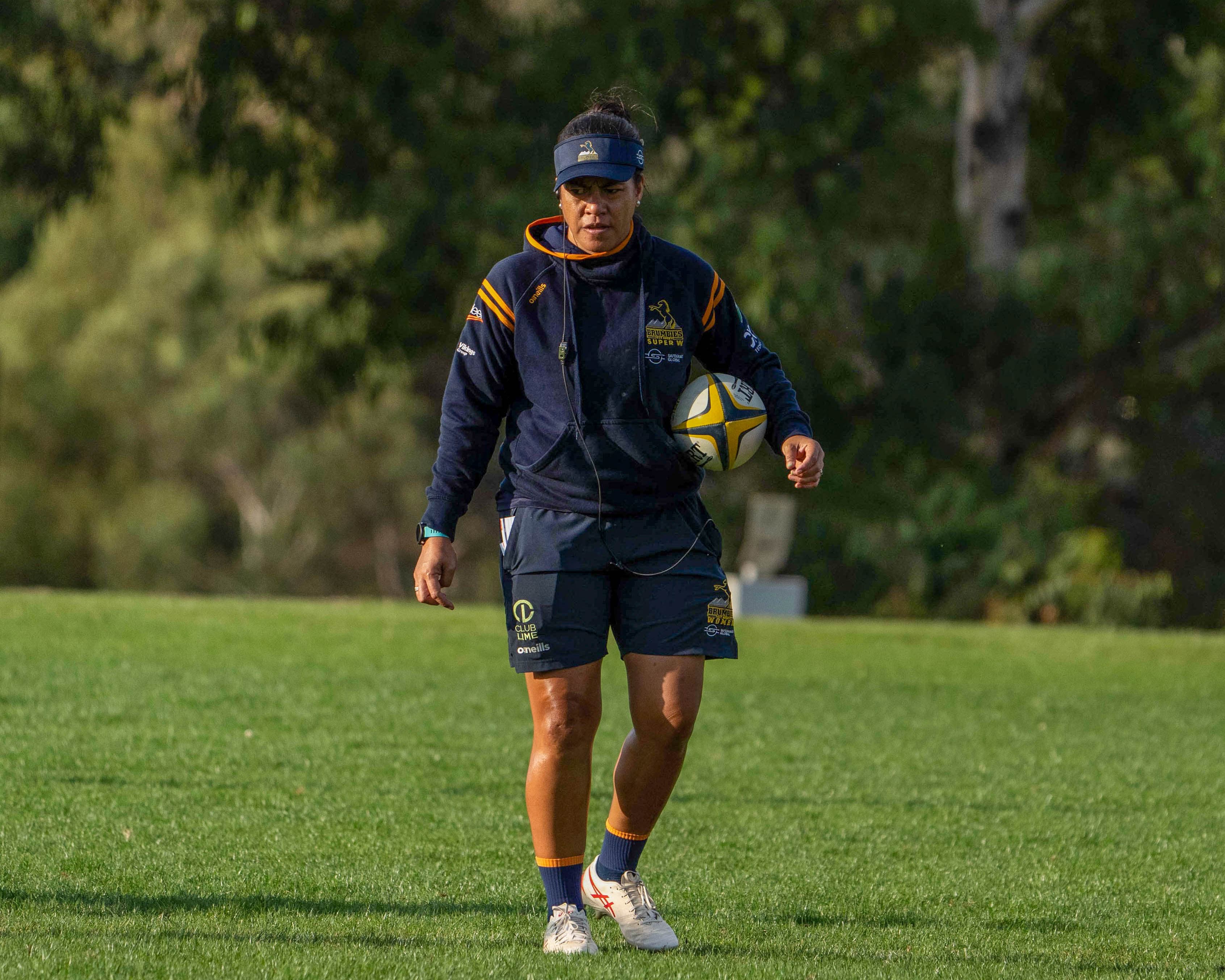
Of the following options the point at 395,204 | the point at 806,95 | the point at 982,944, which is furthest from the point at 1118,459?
the point at 982,944

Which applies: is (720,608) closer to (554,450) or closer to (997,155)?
(554,450)

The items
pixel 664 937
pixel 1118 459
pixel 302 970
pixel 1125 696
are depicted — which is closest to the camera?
pixel 302 970

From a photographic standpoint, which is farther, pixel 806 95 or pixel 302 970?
pixel 806 95

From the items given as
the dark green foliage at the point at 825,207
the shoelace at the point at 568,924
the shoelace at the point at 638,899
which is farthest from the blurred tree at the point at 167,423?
the shoelace at the point at 568,924

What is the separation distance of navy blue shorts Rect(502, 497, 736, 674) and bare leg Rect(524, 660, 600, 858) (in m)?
0.06

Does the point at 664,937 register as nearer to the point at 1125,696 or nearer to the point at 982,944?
the point at 982,944

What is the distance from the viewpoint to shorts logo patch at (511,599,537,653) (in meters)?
4.35

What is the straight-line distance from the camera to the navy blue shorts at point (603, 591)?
4.35 metres

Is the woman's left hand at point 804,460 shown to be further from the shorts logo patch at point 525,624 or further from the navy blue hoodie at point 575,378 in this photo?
the shorts logo patch at point 525,624

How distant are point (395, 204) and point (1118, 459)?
36.7 feet

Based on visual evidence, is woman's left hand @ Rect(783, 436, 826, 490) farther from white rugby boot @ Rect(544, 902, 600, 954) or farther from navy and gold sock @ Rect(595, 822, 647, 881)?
white rugby boot @ Rect(544, 902, 600, 954)

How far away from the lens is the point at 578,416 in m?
4.36

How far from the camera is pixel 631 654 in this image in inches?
175

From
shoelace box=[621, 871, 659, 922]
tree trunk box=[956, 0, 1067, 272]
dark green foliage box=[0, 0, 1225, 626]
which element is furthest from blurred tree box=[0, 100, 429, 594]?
shoelace box=[621, 871, 659, 922]
